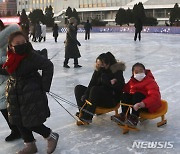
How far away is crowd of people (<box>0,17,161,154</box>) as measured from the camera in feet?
9.36

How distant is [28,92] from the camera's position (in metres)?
2.84

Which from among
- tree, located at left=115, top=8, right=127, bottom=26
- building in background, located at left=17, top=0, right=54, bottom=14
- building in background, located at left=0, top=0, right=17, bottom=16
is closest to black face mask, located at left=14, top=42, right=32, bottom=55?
tree, located at left=115, top=8, right=127, bottom=26

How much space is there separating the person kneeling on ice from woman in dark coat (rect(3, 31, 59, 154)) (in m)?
1.12

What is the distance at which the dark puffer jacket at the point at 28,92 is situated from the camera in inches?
112

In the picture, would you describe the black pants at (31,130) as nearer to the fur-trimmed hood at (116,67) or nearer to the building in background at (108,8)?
the fur-trimmed hood at (116,67)

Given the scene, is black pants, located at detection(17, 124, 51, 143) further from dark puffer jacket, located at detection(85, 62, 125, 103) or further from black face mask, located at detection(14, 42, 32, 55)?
dark puffer jacket, located at detection(85, 62, 125, 103)

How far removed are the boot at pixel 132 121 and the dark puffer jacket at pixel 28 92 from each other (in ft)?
3.65

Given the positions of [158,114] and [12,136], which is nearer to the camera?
[12,136]

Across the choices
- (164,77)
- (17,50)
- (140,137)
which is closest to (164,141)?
(140,137)

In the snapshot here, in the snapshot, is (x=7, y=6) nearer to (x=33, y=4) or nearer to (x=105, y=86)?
(x=33, y=4)

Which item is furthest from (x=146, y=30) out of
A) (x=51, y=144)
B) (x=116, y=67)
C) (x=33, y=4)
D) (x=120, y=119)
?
(x=33, y=4)

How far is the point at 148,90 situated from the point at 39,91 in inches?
54.9

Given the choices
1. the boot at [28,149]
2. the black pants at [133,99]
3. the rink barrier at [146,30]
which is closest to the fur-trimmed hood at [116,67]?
the black pants at [133,99]

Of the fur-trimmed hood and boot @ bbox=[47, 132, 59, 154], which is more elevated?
the fur-trimmed hood
